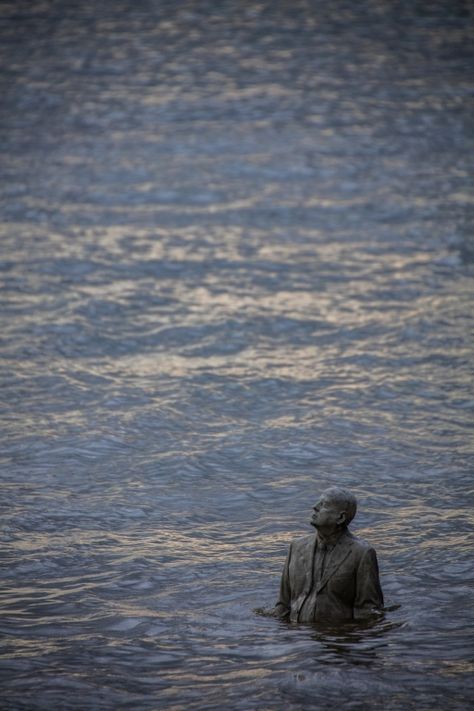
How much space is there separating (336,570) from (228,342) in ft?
28.1

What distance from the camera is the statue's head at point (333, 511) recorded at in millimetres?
7566

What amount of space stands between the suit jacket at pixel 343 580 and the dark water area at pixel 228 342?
0.18 metres

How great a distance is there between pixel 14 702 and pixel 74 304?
10.4 metres

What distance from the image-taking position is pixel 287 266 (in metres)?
18.3

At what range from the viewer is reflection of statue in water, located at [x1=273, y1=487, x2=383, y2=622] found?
757 centimetres

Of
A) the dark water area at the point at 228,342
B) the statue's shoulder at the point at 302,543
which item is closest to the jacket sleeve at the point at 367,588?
the dark water area at the point at 228,342

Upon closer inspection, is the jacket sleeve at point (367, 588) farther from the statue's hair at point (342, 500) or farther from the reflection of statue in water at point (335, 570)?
the statue's hair at point (342, 500)

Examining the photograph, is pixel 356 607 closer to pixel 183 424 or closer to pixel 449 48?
pixel 183 424

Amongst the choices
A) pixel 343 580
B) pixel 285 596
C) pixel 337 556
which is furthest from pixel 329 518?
pixel 285 596

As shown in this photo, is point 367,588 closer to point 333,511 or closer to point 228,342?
point 333,511

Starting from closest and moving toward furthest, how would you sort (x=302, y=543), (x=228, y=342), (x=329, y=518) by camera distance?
(x=329, y=518) → (x=302, y=543) → (x=228, y=342)

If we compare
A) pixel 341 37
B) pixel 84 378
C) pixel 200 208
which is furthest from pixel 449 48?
pixel 84 378

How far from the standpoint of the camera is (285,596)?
Result: 26.0 feet

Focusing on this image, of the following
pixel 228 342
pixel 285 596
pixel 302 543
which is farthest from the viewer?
pixel 228 342
